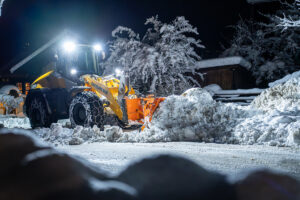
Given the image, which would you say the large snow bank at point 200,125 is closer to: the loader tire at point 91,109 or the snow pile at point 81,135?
the snow pile at point 81,135

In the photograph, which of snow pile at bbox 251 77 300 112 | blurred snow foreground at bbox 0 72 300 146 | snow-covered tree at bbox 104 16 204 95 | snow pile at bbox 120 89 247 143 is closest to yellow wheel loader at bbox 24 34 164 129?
snow pile at bbox 120 89 247 143

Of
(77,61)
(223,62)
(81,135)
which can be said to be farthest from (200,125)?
(223,62)

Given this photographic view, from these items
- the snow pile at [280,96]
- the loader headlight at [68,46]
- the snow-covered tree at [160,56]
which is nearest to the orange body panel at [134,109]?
the loader headlight at [68,46]

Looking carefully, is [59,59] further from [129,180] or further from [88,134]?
[129,180]

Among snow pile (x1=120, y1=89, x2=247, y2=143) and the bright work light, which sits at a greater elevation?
the bright work light

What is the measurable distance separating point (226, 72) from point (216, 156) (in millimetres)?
14843

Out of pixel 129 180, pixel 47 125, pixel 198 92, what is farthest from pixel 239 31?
pixel 129 180

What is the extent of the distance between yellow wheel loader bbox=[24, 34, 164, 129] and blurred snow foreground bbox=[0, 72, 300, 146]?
0.59m

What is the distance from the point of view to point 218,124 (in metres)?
6.85

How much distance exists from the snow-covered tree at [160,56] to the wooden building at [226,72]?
1.57 metres

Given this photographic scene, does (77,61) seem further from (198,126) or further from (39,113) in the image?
(198,126)

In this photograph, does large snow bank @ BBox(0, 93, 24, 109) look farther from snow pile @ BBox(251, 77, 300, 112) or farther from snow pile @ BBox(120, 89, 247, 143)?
snow pile @ BBox(251, 77, 300, 112)

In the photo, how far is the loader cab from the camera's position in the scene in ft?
31.0

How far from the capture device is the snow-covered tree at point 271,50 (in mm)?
17875
